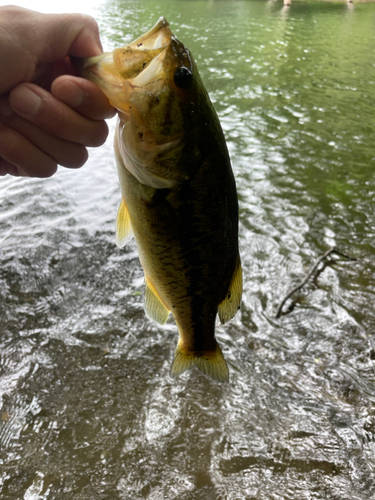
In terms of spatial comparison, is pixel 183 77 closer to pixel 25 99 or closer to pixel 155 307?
pixel 25 99

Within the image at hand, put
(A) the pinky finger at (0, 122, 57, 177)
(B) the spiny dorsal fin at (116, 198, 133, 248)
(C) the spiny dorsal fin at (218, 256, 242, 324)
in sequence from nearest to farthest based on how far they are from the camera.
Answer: (A) the pinky finger at (0, 122, 57, 177), (B) the spiny dorsal fin at (116, 198, 133, 248), (C) the spiny dorsal fin at (218, 256, 242, 324)

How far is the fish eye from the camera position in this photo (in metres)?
1.48

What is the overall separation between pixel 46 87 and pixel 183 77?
0.81 m

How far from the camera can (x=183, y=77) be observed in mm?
1489

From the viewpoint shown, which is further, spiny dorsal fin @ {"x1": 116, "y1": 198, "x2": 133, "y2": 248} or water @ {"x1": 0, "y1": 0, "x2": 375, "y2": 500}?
water @ {"x1": 0, "y1": 0, "x2": 375, "y2": 500}

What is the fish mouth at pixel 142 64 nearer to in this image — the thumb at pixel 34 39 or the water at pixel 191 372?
the thumb at pixel 34 39

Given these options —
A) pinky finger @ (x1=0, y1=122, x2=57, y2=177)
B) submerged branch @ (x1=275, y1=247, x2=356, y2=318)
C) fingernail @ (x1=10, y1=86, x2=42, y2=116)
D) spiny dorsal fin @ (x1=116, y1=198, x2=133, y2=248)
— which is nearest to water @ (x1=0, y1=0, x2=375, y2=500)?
submerged branch @ (x1=275, y1=247, x2=356, y2=318)

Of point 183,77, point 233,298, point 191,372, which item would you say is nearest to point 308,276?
point 191,372

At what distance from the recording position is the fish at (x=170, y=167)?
4.90 ft

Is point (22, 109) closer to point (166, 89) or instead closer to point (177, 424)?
point (166, 89)

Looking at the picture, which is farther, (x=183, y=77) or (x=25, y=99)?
(x=25, y=99)

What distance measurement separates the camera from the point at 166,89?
150 centimetres

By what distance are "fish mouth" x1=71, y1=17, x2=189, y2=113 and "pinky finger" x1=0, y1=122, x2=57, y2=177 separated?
589 millimetres

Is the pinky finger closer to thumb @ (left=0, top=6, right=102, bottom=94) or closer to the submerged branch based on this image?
thumb @ (left=0, top=6, right=102, bottom=94)
